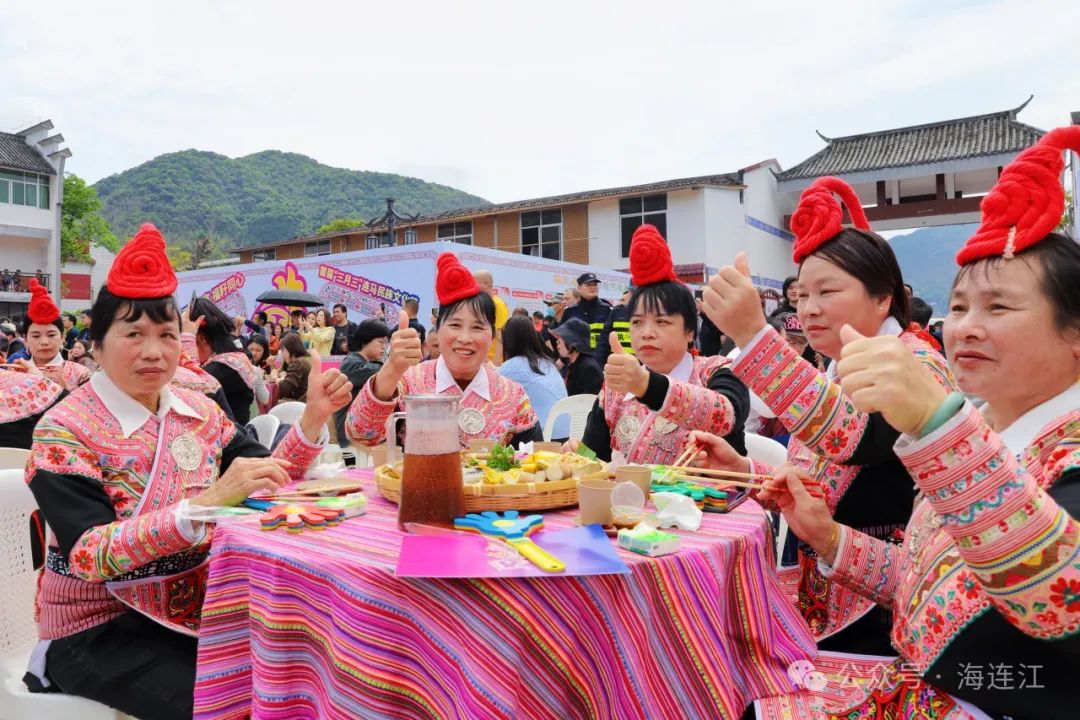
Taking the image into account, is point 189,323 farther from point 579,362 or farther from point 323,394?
point 579,362

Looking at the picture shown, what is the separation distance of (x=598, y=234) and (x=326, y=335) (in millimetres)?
12154

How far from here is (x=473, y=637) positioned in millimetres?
1289

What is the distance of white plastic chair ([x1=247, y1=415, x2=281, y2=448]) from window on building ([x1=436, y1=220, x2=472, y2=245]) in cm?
1893

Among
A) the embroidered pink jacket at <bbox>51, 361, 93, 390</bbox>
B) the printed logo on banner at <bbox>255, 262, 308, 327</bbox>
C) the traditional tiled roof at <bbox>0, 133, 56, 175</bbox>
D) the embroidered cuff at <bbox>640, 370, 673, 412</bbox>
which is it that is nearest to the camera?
the embroidered cuff at <bbox>640, 370, 673, 412</bbox>

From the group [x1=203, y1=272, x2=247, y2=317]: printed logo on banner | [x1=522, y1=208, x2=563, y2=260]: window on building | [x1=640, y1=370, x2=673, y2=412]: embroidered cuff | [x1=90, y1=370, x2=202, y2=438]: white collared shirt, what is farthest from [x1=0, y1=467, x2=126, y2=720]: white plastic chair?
[x1=522, y1=208, x2=563, y2=260]: window on building

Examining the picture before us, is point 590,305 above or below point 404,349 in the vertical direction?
above

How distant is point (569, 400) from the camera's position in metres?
4.80

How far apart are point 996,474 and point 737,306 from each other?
842 millimetres

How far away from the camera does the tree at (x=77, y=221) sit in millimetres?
36062

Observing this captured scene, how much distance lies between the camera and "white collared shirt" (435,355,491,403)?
3305 millimetres

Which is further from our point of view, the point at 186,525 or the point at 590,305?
the point at 590,305

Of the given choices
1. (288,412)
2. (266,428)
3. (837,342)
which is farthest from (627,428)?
(288,412)

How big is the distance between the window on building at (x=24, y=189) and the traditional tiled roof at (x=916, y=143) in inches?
1337

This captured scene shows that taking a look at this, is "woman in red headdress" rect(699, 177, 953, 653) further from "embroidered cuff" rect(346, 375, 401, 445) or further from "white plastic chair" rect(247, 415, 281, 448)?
"white plastic chair" rect(247, 415, 281, 448)
